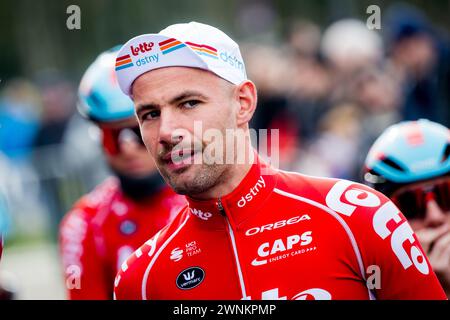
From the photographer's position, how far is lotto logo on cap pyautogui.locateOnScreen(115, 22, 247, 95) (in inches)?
166

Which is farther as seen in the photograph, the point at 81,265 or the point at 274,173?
the point at 81,265

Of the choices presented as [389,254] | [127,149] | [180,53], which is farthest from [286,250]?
[127,149]

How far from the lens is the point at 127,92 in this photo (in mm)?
4473

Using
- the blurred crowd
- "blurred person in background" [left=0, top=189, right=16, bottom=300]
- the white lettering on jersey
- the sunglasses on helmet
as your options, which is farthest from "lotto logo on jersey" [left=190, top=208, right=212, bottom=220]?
the blurred crowd

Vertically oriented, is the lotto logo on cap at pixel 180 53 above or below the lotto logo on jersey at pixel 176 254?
above

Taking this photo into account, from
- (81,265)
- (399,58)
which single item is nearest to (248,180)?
(81,265)

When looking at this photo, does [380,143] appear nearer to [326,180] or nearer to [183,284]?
[326,180]

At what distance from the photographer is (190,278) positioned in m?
4.28

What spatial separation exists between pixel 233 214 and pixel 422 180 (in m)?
1.22

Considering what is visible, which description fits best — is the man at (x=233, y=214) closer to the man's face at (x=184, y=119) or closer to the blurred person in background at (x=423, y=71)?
the man's face at (x=184, y=119)

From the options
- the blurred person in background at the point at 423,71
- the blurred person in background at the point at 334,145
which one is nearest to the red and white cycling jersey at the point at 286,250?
the blurred person in background at the point at 423,71

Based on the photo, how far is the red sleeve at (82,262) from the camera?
19.7 ft

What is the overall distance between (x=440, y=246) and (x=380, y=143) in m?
0.77

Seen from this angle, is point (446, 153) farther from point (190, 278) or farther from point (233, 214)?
point (190, 278)
